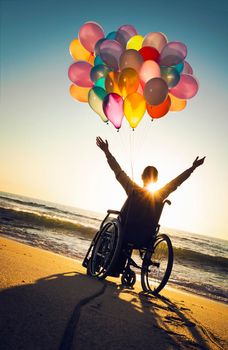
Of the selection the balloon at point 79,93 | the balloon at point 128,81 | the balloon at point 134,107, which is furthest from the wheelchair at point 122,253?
the balloon at point 79,93

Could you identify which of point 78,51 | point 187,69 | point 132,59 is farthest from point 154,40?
point 78,51

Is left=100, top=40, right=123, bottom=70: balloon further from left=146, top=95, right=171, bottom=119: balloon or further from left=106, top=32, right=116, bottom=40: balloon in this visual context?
left=146, top=95, right=171, bottom=119: balloon

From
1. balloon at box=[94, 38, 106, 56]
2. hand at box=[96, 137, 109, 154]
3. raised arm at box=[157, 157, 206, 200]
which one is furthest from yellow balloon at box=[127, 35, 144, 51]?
raised arm at box=[157, 157, 206, 200]

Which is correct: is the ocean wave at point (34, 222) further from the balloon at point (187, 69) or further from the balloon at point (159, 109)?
the balloon at point (187, 69)

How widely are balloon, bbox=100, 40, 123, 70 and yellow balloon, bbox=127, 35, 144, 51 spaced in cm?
26

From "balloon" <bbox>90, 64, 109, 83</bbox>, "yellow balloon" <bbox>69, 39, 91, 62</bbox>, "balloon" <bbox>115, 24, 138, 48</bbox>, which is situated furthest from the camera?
"yellow balloon" <bbox>69, 39, 91, 62</bbox>

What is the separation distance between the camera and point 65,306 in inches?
73.5

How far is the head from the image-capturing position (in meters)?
3.96

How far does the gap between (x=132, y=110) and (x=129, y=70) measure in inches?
24.3

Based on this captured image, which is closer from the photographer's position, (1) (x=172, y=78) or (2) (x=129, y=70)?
(2) (x=129, y=70)

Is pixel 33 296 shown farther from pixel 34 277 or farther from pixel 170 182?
pixel 170 182

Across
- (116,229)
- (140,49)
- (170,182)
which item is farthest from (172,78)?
(116,229)

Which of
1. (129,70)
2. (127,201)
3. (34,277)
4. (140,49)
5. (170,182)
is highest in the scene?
(140,49)

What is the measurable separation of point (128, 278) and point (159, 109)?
2.78m
